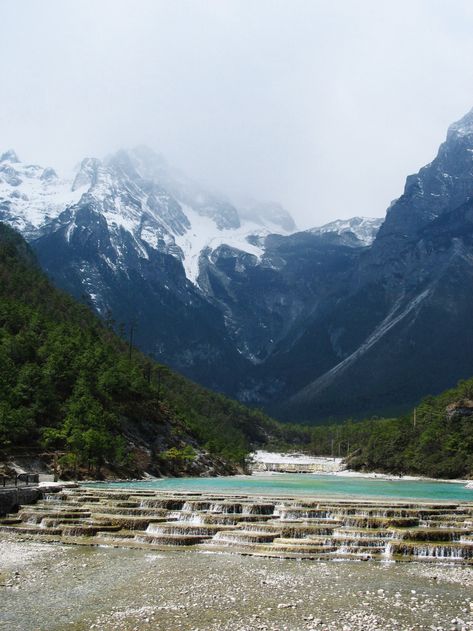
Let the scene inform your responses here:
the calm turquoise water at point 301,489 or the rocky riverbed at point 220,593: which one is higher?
the rocky riverbed at point 220,593

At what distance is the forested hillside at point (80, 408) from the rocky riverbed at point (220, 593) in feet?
213

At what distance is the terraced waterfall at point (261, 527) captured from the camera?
46.1 m

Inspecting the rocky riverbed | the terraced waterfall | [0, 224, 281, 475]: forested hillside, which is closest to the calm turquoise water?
[0, 224, 281, 475]: forested hillside

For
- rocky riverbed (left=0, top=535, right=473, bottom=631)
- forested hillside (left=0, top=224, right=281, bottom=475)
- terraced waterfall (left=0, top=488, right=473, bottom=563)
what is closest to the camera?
rocky riverbed (left=0, top=535, right=473, bottom=631)

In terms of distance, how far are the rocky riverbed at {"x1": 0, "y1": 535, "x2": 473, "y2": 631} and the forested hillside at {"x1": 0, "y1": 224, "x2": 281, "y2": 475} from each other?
64.8 metres

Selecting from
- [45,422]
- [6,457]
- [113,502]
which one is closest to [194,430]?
[45,422]

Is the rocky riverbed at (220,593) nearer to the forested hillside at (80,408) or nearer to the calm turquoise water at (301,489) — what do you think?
the calm turquoise water at (301,489)

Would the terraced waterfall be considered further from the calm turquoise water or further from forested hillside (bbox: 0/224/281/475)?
forested hillside (bbox: 0/224/281/475)

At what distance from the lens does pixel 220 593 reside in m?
34.1

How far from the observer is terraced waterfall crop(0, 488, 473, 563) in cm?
4609

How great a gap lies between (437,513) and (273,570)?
27.7m

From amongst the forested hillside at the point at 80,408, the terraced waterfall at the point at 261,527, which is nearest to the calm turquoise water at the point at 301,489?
the forested hillside at the point at 80,408

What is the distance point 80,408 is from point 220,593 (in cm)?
9603

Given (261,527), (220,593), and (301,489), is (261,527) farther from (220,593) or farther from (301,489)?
(301,489)
